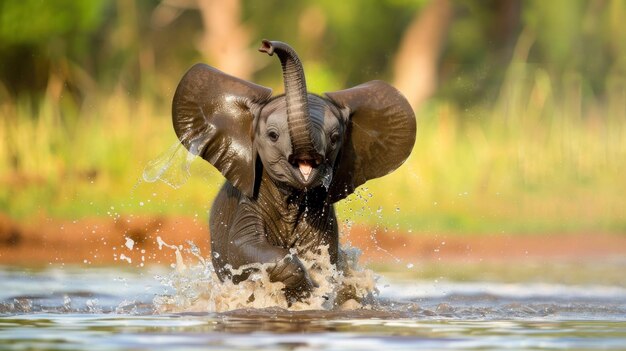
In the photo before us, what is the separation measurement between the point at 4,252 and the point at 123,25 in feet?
31.8

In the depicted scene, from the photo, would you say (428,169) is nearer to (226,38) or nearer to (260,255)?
(226,38)

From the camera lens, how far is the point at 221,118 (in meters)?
10.8

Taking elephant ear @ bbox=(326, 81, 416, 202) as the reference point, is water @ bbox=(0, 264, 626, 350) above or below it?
below

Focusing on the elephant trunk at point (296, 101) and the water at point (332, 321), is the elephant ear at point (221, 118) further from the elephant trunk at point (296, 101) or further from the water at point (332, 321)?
the water at point (332, 321)

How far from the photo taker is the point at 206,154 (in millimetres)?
10812

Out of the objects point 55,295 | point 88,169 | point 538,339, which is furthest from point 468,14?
point 538,339

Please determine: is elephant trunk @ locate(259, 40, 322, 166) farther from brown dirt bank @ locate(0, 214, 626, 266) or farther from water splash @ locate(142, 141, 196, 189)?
brown dirt bank @ locate(0, 214, 626, 266)

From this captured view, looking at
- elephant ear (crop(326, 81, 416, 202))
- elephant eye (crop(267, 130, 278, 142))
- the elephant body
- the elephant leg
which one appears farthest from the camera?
elephant ear (crop(326, 81, 416, 202))

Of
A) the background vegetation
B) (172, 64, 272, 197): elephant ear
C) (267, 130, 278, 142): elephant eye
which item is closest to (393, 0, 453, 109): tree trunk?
the background vegetation

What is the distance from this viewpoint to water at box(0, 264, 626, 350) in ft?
27.7

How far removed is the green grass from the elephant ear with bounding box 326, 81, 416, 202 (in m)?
7.64

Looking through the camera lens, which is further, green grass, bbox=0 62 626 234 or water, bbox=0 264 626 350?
green grass, bbox=0 62 626 234

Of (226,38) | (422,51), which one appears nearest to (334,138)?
(226,38)

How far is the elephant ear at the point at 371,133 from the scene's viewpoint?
1081 cm
